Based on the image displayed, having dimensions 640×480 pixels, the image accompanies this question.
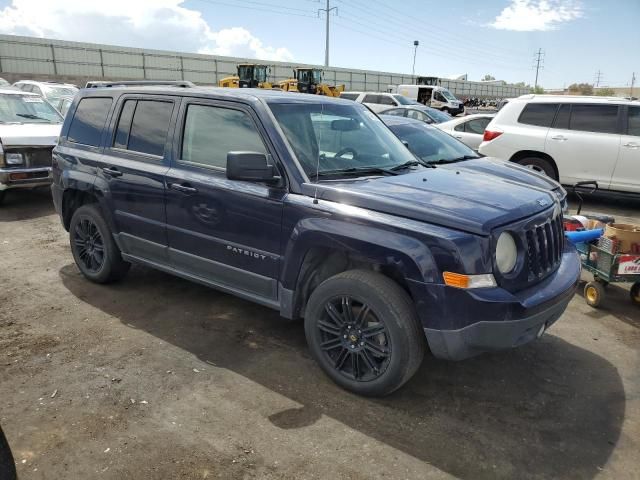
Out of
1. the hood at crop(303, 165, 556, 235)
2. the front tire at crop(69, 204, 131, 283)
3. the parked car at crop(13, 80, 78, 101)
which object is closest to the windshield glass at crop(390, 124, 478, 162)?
the hood at crop(303, 165, 556, 235)

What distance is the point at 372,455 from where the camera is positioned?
288 centimetres

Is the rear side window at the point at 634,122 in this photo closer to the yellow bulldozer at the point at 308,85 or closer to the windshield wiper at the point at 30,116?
the windshield wiper at the point at 30,116

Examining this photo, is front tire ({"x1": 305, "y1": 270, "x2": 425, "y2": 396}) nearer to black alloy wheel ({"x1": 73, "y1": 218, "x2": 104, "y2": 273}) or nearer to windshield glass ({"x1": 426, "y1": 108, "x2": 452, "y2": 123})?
black alloy wheel ({"x1": 73, "y1": 218, "x2": 104, "y2": 273})

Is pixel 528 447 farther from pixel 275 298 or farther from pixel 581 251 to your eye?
pixel 581 251

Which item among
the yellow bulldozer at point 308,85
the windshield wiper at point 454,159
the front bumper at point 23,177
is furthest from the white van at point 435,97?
the front bumper at point 23,177

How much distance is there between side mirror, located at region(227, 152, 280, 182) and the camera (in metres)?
3.44

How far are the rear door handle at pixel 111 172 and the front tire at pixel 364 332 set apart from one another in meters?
2.24

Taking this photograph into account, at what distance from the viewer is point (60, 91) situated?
600 inches

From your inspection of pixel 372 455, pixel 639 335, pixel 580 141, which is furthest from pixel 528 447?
pixel 580 141

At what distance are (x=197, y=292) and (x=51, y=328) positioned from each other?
132cm

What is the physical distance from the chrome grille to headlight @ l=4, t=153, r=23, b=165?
26.2 feet

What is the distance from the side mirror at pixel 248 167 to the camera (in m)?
3.44

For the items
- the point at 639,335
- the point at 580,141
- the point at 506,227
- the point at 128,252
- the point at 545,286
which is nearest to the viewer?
the point at 506,227

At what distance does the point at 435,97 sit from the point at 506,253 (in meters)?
33.9
